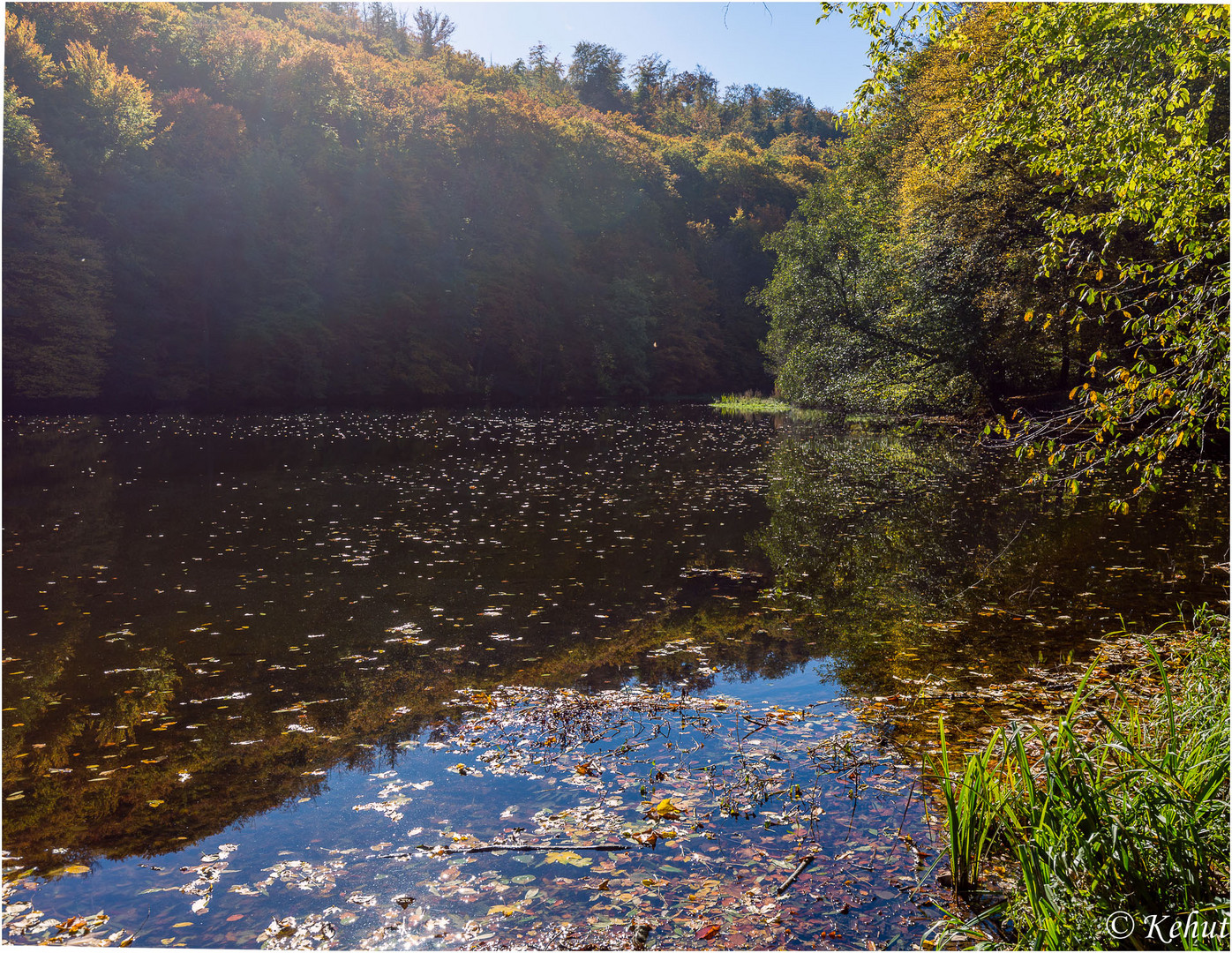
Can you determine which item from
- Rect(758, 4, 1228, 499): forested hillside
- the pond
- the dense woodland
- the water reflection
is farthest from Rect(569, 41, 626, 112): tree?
the pond

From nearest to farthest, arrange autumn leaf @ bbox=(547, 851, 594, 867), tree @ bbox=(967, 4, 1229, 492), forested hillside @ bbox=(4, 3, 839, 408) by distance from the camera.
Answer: autumn leaf @ bbox=(547, 851, 594, 867), tree @ bbox=(967, 4, 1229, 492), forested hillside @ bbox=(4, 3, 839, 408)

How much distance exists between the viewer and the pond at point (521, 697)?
393 centimetres

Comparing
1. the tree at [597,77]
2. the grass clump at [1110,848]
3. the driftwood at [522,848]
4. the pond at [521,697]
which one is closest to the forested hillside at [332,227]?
the tree at [597,77]

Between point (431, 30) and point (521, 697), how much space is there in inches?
2778

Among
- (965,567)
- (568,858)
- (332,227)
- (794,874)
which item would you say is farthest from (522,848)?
(332,227)

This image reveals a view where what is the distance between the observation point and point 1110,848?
3113mm

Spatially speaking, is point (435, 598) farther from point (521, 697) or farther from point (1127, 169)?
point (1127, 169)

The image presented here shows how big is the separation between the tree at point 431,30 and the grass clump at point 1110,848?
71445 millimetres

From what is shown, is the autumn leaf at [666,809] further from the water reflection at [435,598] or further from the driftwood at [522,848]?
the water reflection at [435,598]

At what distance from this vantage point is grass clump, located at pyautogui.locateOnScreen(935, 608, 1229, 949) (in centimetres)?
301

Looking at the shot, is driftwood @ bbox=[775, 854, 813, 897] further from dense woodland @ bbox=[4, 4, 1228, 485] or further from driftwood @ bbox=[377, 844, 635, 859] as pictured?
dense woodland @ bbox=[4, 4, 1228, 485]

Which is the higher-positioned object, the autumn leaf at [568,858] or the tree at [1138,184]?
the tree at [1138,184]

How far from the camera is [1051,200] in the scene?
22953 millimetres

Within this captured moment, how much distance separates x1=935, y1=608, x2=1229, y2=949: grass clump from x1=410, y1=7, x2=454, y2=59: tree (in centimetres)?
7144
